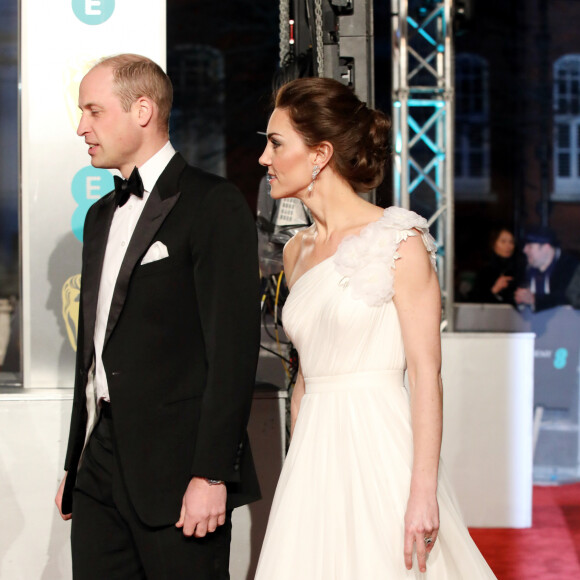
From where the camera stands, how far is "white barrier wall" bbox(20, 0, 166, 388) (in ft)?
10.5

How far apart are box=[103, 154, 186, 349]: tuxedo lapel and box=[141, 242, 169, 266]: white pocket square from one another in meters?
0.01

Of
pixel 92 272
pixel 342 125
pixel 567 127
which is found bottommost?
pixel 92 272

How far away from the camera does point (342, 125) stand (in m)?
2.21

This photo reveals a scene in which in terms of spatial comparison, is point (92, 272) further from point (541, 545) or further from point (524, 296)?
point (524, 296)

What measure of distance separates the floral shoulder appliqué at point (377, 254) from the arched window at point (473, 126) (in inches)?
600

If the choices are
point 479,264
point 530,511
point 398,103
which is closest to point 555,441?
point 530,511

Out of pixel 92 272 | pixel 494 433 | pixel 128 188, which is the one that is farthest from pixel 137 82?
pixel 494 433

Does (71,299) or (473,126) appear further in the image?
(473,126)

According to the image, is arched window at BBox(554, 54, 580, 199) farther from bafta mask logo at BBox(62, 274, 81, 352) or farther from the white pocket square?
the white pocket square

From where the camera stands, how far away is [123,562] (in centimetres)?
206

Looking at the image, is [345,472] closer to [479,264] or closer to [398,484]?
[398,484]

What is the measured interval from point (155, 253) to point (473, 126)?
15.6 meters

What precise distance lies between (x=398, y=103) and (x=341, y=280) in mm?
4455

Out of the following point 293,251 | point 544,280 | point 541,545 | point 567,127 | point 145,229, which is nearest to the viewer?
point 145,229
